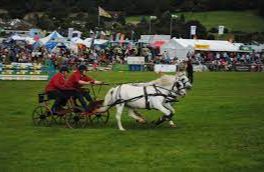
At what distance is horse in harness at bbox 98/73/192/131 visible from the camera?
1656 cm

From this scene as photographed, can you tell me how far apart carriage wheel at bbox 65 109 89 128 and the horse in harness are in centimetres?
57

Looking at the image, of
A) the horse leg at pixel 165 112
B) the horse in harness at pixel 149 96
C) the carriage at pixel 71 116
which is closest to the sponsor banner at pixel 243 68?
the carriage at pixel 71 116

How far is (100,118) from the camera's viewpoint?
1853cm

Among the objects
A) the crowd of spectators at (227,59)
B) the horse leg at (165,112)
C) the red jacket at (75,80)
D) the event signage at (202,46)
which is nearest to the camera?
the horse leg at (165,112)

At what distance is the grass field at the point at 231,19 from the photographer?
111938 millimetres

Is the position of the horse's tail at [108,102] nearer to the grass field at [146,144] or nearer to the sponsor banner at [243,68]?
the grass field at [146,144]

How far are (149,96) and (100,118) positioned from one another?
255 cm

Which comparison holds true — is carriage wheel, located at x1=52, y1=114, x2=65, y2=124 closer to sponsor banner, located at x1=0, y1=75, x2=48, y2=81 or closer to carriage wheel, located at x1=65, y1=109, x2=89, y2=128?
carriage wheel, located at x1=65, y1=109, x2=89, y2=128

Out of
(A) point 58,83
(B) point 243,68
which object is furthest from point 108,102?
(B) point 243,68

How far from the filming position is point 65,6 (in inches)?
5315

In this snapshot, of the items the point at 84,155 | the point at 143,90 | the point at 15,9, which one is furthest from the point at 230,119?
the point at 15,9

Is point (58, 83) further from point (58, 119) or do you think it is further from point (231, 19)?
point (231, 19)

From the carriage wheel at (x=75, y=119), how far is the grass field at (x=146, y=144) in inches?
15.5

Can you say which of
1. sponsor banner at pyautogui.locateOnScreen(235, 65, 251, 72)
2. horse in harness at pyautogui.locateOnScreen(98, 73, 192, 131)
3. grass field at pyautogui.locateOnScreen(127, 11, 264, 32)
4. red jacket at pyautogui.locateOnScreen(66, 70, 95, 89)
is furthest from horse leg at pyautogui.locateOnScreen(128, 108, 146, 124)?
grass field at pyautogui.locateOnScreen(127, 11, 264, 32)
